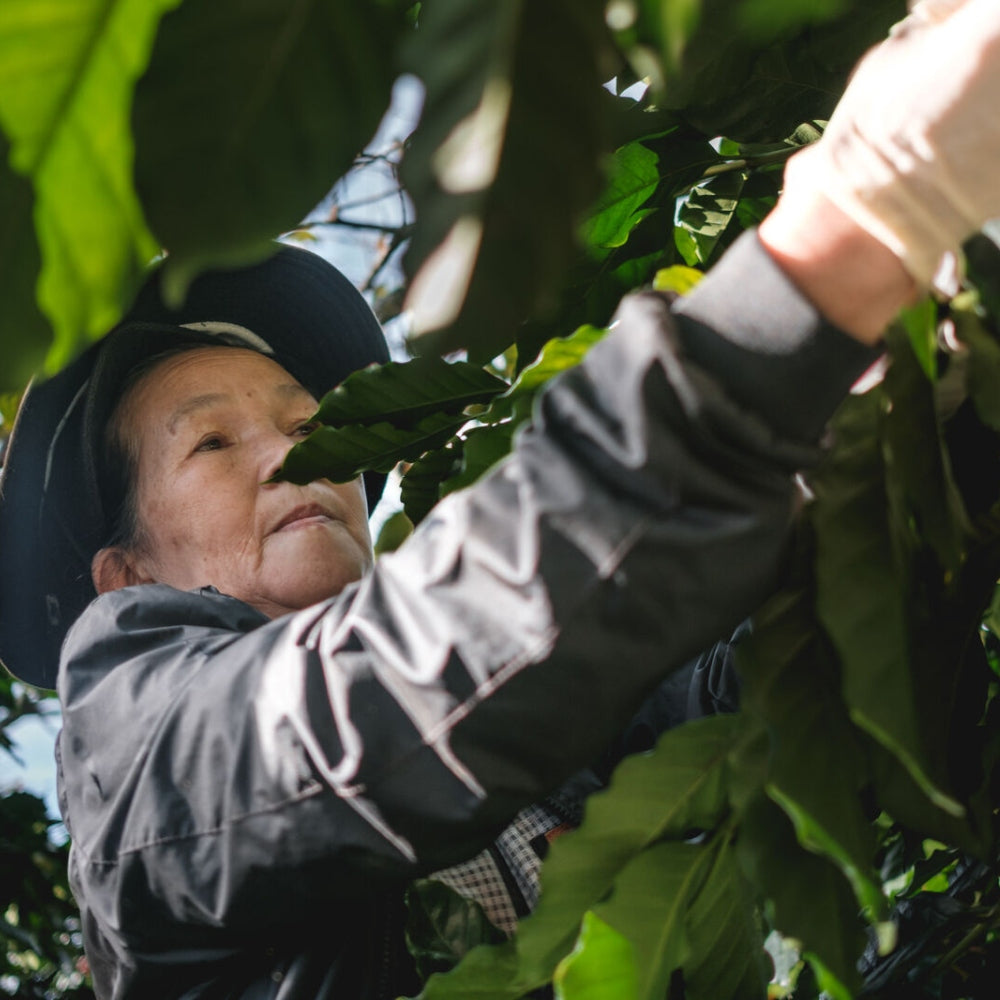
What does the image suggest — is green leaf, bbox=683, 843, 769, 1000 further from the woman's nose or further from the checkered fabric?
the woman's nose

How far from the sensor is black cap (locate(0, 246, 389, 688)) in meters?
1.53

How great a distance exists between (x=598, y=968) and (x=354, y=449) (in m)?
0.47

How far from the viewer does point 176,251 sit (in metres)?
0.26

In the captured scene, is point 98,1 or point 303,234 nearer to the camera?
point 98,1

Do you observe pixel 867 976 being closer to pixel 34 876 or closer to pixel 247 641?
pixel 247 641

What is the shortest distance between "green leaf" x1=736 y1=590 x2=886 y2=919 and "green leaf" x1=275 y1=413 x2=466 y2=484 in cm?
43

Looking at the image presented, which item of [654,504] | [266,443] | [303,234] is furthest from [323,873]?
[303,234]

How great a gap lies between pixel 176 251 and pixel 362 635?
432 mm

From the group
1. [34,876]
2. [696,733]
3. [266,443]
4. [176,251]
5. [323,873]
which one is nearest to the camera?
[176,251]

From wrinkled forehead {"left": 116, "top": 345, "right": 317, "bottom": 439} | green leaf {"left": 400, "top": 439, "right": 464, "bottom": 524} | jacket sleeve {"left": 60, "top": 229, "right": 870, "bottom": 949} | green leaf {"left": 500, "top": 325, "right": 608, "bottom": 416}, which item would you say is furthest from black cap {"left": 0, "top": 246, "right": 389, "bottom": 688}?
green leaf {"left": 500, "top": 325, "right": 608, "bottom": 416}

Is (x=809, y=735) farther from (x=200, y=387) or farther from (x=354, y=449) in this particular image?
(x=200, y=387)

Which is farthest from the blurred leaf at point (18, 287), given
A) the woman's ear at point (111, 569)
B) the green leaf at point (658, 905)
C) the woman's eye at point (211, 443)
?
the woman's ear at point (111, 569)

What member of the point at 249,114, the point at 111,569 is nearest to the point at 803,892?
the point at 249,114

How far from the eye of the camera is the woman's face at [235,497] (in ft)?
4.25
